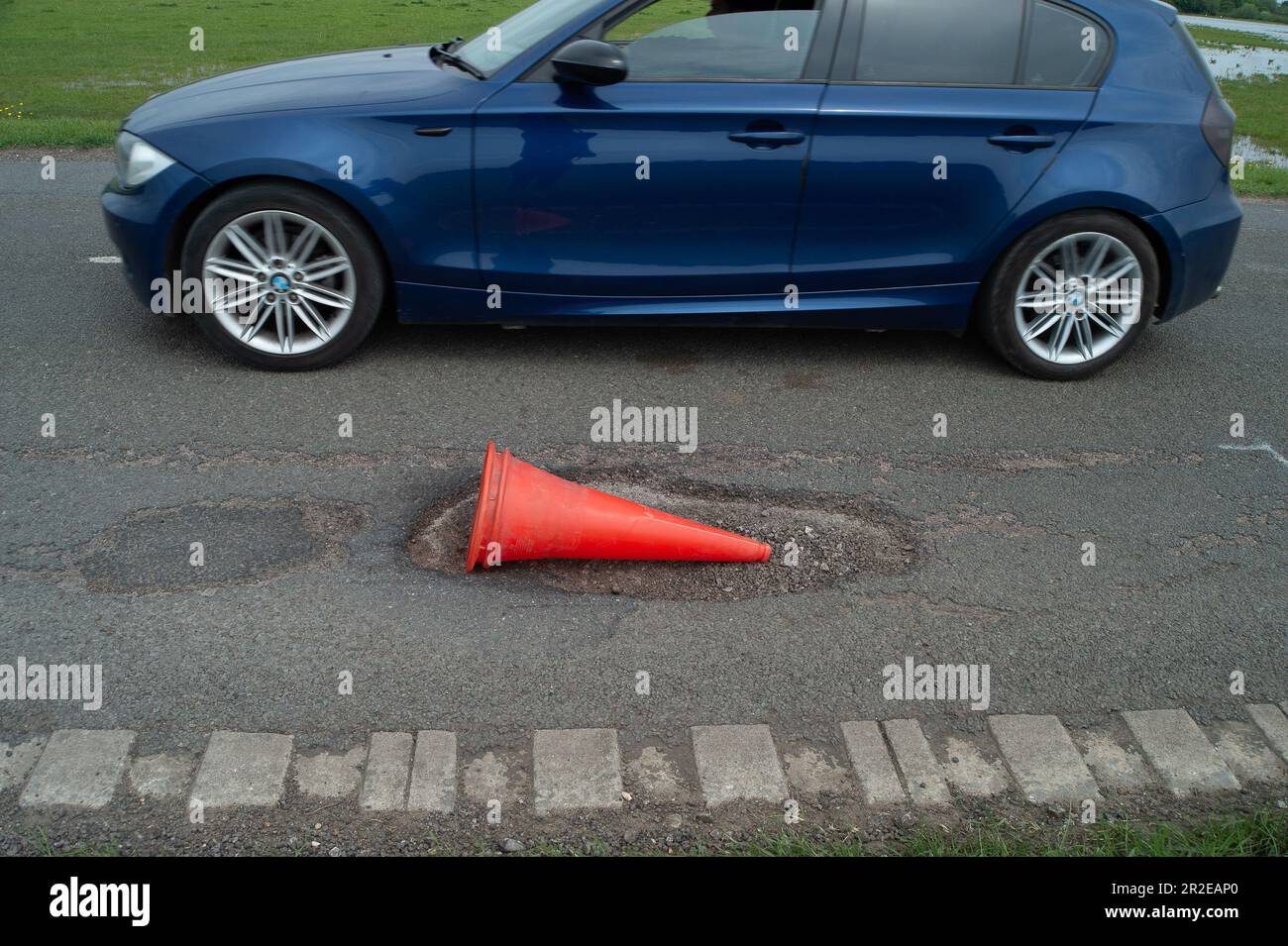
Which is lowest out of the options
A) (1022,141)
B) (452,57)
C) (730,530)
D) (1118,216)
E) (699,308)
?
(730,530)

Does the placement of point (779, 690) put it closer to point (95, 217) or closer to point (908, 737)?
point (908, 737)

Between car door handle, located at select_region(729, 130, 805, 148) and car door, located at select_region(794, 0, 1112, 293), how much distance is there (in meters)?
0.11

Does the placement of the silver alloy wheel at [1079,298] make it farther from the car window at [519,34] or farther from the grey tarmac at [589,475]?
the car window at [519,34]

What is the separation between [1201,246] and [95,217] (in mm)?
6543

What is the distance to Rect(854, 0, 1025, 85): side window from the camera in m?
5.38

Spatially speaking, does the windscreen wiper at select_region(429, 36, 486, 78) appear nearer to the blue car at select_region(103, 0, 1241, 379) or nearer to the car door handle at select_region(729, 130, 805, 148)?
the blue car at select_region(103, 0, 1241, 379)

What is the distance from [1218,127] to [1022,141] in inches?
40.3

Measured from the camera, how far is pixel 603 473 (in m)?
4.70

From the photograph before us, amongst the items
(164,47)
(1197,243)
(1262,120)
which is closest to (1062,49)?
(1197,243)

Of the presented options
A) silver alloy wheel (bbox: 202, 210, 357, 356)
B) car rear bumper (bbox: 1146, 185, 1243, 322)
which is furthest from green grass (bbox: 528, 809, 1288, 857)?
car rear bumper (bbox: 1146, 185, 1243, 322)

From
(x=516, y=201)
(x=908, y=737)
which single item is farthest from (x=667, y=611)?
(x=516, y=201)

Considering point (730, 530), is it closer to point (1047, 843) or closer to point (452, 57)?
point (1047, 843)

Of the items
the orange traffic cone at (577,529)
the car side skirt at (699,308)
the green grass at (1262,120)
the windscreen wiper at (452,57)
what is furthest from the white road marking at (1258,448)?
the green grass at (1262,120)
